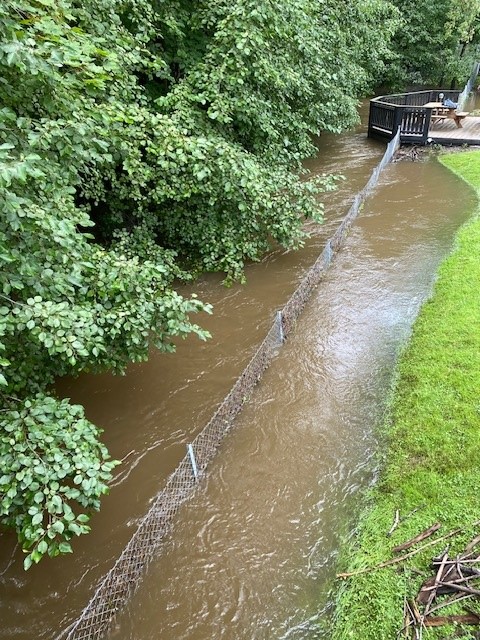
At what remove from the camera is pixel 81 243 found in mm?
4180

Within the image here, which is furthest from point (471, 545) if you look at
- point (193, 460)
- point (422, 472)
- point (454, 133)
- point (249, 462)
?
point (454, 133)

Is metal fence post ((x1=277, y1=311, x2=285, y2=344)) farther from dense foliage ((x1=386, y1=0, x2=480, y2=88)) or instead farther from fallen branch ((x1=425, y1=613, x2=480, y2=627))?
dense foliage ((x1=386, y1=0, x2=480, y2=88))

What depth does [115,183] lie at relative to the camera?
6.42 meters

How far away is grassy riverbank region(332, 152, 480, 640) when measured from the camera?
348 cm

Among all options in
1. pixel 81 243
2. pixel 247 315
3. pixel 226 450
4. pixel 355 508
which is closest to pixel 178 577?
pixel 226 450

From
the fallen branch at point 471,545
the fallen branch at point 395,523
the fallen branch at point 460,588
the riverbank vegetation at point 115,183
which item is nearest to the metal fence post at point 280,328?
the riverbank vegetation at point 115,183

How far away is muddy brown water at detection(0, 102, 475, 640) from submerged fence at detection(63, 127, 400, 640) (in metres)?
0.11

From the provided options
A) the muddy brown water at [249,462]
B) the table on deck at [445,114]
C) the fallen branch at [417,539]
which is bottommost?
the muddy brown water at [249,462]

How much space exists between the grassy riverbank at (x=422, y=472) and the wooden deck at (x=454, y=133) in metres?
11.4

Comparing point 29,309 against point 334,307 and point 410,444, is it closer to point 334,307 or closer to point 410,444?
point 410,444

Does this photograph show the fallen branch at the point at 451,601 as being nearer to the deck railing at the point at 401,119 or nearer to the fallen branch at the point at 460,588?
the fallen branch at the point at 460,588

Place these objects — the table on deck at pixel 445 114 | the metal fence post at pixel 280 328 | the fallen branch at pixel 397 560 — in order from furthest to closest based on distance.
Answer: the table on deck at pixel 445 114 → the metal fence post at pixel 280 328 → the fallen branch at pixel 397 560

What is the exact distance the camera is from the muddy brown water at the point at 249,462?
3.73 m

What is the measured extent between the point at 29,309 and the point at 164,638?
275 centimetres
